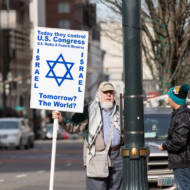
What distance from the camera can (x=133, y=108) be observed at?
29.2ft

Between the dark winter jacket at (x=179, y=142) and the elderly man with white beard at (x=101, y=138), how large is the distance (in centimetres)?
70

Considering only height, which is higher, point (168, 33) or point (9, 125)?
point (168, 33)

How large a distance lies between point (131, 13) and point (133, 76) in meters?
0.73

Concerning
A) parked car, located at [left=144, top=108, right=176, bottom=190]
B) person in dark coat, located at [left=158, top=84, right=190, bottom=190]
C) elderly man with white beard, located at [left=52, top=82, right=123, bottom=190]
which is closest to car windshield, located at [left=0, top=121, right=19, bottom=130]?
parked car, located at [left=144, top=108, right=176, bottom=190]

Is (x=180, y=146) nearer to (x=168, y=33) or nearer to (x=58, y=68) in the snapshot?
(x=58, y=68)

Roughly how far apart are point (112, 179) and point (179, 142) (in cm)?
105

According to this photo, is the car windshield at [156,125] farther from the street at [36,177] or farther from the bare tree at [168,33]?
the bare tree at [168,33]

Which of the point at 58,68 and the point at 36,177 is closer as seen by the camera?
the point at 58,68

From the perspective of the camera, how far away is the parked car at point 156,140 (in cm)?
1496

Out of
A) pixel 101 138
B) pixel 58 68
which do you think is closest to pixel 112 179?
pixel 101 138

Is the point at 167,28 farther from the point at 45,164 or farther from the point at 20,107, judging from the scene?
the point at 20,107

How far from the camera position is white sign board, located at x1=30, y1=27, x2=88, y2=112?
9461mm

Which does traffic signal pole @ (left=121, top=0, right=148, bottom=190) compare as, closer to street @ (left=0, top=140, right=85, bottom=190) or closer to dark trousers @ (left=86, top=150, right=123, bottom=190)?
dark trousers @ (left=86, top=150, right=123, bottom=190)

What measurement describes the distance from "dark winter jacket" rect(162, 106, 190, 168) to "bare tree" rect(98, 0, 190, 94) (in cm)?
1415
